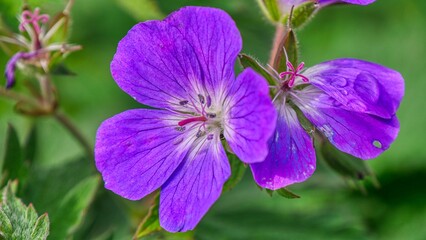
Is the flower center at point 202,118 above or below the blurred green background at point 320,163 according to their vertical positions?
above

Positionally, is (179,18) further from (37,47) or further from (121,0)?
(121,0)

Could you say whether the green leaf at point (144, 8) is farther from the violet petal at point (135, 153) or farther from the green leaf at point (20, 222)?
the green leaf at point (20, 222)

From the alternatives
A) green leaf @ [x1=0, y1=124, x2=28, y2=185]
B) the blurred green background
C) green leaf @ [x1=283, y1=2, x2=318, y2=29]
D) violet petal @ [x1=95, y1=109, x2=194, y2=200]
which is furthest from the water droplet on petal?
green leaf @ [x1=0, y1=124, x2=28, y2=185]

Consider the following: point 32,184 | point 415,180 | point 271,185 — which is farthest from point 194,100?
point 415,180

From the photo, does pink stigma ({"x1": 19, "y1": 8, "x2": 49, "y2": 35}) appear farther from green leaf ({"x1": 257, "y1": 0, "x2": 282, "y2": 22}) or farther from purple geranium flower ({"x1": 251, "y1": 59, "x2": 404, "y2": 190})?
purple geranium flower ({"x1": 251, "y1": 59, "x2": 404, "y2": 190})

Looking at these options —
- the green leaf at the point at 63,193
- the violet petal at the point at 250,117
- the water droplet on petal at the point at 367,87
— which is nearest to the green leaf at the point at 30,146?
the green leaf at the point at 63,193

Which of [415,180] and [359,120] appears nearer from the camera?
[359,120]

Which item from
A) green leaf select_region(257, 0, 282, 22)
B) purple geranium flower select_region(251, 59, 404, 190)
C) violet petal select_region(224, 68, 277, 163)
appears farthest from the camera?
green leaf select_region(257, 0, 282, 22)
